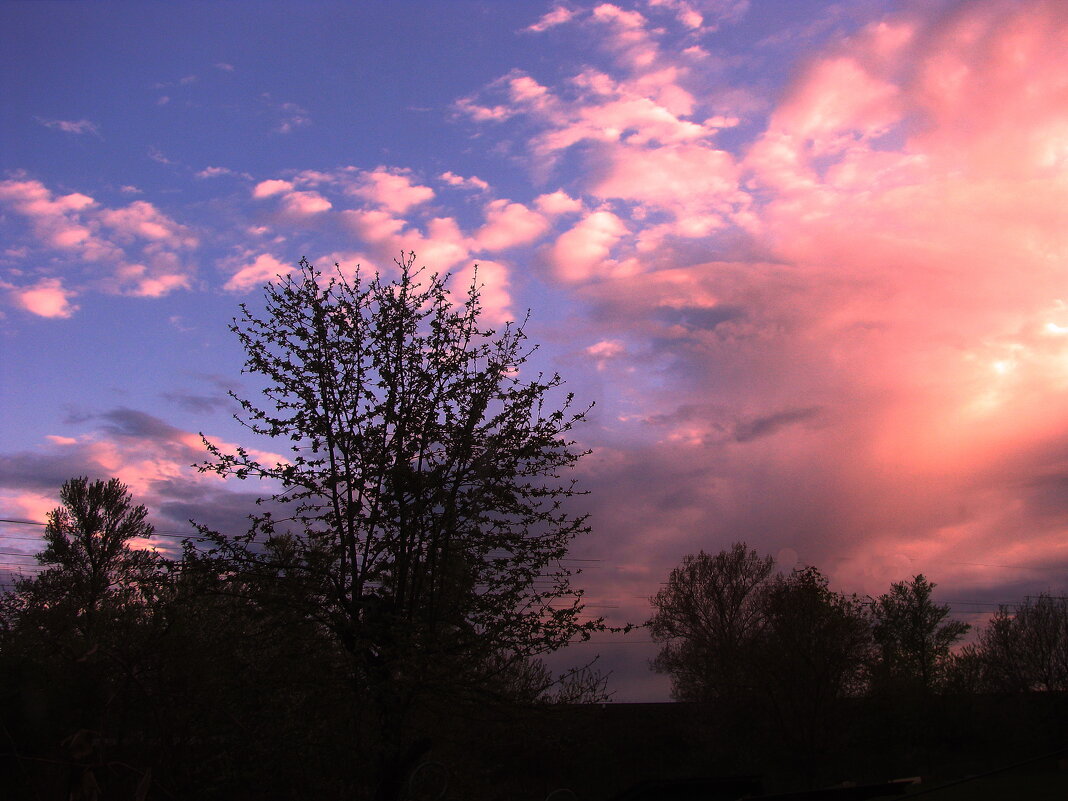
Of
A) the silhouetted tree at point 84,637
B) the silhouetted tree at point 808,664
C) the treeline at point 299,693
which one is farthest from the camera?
the silhouetted tree at point 808,664

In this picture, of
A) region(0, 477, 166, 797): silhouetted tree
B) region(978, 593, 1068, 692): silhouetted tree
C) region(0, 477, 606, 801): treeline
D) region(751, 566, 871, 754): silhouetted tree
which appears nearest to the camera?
region(0, 477, 166, 797): silhouetted tree

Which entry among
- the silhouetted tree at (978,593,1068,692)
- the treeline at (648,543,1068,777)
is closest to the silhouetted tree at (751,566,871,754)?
the treeline at (648,543,1068,777)

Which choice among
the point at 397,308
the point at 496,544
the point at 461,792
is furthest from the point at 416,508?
the point at 461,792

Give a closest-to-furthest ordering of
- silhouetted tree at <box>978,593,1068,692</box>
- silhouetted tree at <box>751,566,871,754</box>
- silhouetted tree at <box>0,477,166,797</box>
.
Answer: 1. silhouetted tree at <box>0,477,166,797</box>
2. silhouetted tree at <box>751,566,871,754</box>
3. silhouetted tree at <box>978,593,1068,692</box>

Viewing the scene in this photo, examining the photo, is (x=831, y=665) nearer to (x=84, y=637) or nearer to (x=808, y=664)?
(x=808, y=664)

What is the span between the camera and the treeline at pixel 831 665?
33.8 m

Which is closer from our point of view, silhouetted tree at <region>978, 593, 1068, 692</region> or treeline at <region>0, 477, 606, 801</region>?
treeline at <region>0, 477, 606, 801</region>

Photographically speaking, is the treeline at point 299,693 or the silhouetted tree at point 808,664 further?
the silhouetted tree at point 808,664

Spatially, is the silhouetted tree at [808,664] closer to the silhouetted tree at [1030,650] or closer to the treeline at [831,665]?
the treeline at [831,665]

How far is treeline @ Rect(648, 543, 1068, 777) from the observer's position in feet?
111

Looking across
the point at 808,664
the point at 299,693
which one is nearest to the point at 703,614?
the point at 808,664

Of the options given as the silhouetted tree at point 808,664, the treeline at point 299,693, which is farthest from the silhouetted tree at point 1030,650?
the treeline at point 299,693

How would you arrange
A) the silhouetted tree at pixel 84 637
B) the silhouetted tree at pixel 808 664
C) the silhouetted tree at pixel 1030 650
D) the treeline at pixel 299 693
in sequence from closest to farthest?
the silhouetted tree at pixel 84 637, the treeline at pixel 299 693, the silhouetted tree at pixel 808 664, the silhouetted tree at pixel 1030 650

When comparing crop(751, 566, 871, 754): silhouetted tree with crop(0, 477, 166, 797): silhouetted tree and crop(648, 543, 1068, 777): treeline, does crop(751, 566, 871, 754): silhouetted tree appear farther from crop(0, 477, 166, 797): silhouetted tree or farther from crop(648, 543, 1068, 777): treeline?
crop(0, 477, 166, 797): silhouetted tree
